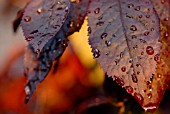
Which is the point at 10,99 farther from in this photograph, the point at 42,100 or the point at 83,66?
the point at 83,66

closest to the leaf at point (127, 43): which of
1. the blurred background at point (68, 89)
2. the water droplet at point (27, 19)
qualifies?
the water droplet at point (27, 19)

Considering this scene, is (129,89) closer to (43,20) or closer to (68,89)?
(43,20)

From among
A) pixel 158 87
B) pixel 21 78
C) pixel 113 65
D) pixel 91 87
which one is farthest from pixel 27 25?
pixel 21 78

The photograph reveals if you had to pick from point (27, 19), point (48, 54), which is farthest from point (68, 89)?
point (27, 19)

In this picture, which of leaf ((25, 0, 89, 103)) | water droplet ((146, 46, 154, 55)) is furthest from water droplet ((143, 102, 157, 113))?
leaf ((25, 0, 89, 103))

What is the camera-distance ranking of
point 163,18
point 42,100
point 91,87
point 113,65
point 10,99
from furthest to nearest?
point 10,99 → point 42,100 → point 91,87 → point 163,18 → point 113,65

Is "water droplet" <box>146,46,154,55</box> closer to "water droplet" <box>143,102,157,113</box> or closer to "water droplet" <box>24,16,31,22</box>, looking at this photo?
"water droplet" <box>143,102,157,113</box>
